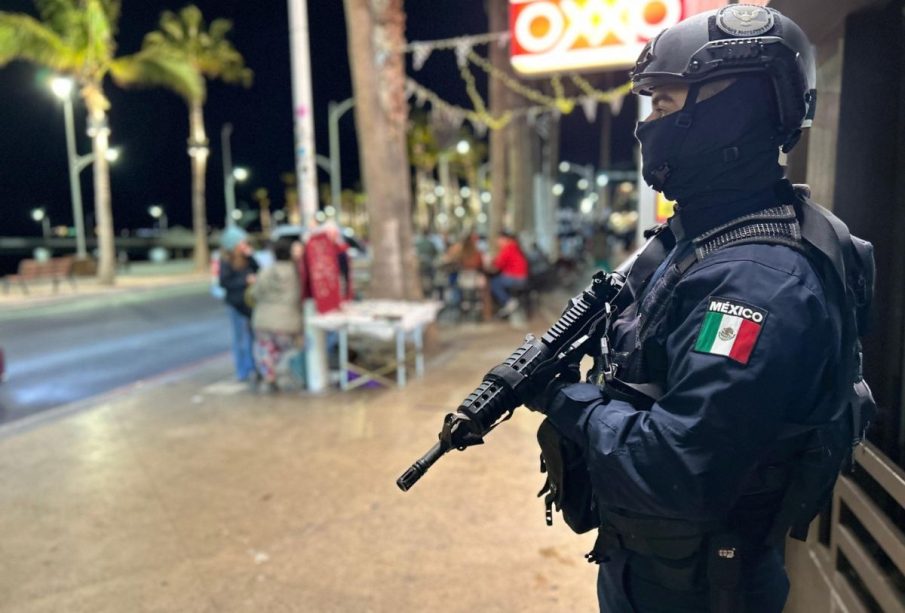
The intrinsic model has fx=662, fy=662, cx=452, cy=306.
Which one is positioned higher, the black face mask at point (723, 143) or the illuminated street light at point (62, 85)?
the illuminated street light at point (62, 85)

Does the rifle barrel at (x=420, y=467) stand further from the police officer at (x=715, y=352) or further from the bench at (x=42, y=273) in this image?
the bench at (x=42, y=273)

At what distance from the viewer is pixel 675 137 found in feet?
5.27

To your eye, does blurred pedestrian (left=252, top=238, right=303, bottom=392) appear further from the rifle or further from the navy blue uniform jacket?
the navy blue uniform jacket

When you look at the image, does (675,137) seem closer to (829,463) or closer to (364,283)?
(829,463)

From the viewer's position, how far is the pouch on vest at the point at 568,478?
175cm

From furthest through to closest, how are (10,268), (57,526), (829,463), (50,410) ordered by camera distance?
(10,268) < (50,410) < (57,526) < (829,463)

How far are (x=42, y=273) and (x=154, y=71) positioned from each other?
296 inches

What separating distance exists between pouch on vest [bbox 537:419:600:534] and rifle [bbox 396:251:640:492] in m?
0.12

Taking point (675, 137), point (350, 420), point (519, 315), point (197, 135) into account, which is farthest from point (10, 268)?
point (675, 137)

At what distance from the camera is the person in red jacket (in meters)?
12.0

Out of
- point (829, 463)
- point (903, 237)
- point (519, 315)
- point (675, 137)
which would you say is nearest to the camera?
point (829, 463)

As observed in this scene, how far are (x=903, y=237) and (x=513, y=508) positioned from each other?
2.83 meters

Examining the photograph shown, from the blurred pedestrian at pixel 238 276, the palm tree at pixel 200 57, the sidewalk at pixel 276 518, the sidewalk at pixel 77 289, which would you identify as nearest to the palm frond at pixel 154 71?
the palm tree at pixel 200 57

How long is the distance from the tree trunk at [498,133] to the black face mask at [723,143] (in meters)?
16.2
